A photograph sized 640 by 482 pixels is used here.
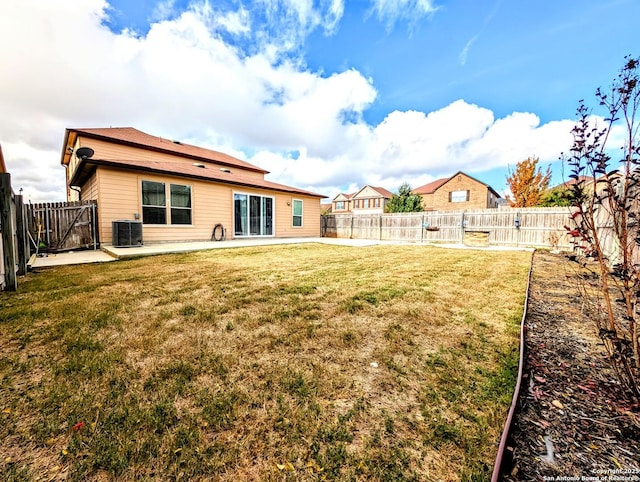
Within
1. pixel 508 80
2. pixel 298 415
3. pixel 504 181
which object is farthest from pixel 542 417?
pixel 504 181

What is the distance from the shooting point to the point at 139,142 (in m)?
12.9

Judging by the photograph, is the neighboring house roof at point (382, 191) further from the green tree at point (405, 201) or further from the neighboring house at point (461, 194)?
the green tree at point (405, 201)

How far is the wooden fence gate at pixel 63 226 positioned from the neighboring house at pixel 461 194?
32.1 meters

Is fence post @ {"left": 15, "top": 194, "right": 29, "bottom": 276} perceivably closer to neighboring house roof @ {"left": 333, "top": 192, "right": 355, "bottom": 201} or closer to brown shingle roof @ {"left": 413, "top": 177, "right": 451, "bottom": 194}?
brown shingle roof @ {"left": 413, "top": 177, "right": 451, "bottom": 194}

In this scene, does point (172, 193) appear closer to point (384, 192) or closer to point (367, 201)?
point (367, 201)

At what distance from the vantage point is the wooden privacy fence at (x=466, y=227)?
1124 cm

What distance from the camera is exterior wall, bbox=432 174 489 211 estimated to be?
96.6 feet

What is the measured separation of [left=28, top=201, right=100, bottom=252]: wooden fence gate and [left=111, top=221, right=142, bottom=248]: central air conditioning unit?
85 cm

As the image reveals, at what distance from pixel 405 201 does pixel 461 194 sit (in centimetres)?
A: 952

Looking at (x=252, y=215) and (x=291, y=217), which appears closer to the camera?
(x=252, y=215)

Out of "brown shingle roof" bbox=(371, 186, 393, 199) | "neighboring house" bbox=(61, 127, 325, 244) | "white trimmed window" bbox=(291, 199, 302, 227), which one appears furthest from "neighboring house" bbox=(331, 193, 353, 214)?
"white trimmed window" bbox=(291, 199, 302, 227)

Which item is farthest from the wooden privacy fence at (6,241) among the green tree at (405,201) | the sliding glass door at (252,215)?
the green tree at (405,201)

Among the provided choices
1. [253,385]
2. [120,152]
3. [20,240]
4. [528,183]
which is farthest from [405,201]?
[253,385]

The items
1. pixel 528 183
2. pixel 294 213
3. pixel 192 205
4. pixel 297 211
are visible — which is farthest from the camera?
pixel 528 183
